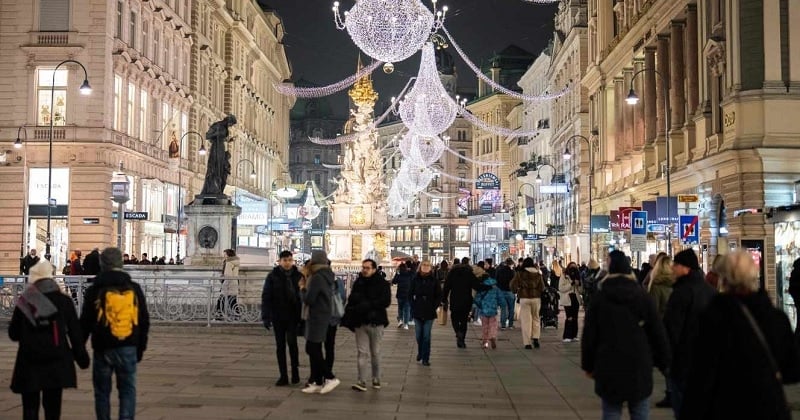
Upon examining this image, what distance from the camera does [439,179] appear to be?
484 ft

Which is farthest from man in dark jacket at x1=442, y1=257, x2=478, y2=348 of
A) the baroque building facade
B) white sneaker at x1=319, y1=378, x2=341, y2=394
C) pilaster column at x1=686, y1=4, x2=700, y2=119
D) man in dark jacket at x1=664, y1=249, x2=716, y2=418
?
the baroque building facade

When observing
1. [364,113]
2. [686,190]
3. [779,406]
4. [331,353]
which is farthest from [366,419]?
[364,113]

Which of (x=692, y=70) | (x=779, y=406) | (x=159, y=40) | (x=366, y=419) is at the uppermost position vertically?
(x=159, y=40)

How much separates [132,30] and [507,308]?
28.3 meters

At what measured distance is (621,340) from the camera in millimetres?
8422

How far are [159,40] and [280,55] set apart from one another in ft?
168

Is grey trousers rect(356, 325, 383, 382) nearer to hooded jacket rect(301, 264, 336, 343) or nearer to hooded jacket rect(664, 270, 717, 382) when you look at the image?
hooded jacket rect(301, 264, 336, 343)

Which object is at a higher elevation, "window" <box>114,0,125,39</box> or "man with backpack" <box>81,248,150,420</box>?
"window" <box>114,0,125,39</box>

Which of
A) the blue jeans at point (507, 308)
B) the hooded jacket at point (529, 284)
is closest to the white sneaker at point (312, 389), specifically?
the hooded jacket at point (529, 284)

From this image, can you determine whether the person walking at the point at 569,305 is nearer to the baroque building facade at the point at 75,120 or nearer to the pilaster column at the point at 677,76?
the pilaster column at the point at 677,76

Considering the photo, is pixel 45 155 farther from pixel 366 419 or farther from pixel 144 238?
pixel 366 419

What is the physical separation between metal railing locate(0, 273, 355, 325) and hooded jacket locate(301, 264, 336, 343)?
33.6 ft

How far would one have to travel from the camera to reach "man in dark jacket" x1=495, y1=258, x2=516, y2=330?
1023 inches

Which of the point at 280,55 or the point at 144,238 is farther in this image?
the point at 280,55
